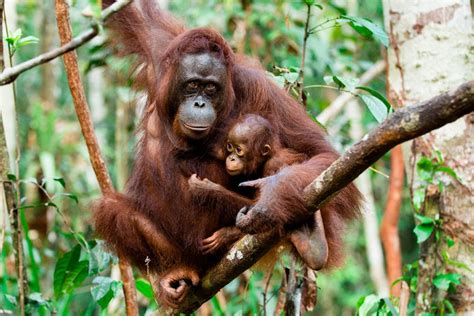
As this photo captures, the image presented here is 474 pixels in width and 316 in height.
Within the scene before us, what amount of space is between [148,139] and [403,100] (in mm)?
1278

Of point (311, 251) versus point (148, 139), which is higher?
point (148, 139)

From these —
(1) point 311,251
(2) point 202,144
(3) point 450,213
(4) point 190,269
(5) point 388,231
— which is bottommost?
(5) point 388,231

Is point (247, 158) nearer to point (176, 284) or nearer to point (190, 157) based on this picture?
Result: point (190, 157)

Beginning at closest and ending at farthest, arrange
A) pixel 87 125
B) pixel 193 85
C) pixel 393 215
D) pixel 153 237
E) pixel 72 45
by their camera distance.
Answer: pixel 72 45 < pixel 193 85 < pixel 153 237 < pixel 87 125 < pixel 393 215

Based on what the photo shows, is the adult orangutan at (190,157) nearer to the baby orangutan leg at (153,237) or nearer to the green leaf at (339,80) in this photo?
the baby orangutan leg at (153,237)

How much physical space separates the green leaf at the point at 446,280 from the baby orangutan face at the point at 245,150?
3.30 feet

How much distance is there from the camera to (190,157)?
304 centimetres

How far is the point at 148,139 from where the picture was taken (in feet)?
10.5

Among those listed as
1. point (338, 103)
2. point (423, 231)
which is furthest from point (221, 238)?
point (338, 103)

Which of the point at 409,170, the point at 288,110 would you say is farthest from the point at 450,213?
the point at 288,110

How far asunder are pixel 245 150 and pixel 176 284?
643 millimetres

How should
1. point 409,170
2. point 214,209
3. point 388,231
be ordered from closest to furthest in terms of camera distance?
1. point 214,209
2. point 409,170
3. point 388,231

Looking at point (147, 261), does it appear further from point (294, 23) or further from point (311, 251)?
point (294, 23)

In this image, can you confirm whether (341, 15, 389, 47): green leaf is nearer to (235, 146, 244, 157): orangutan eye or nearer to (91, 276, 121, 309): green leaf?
(235, 146, 244, 157): orangutan eye
